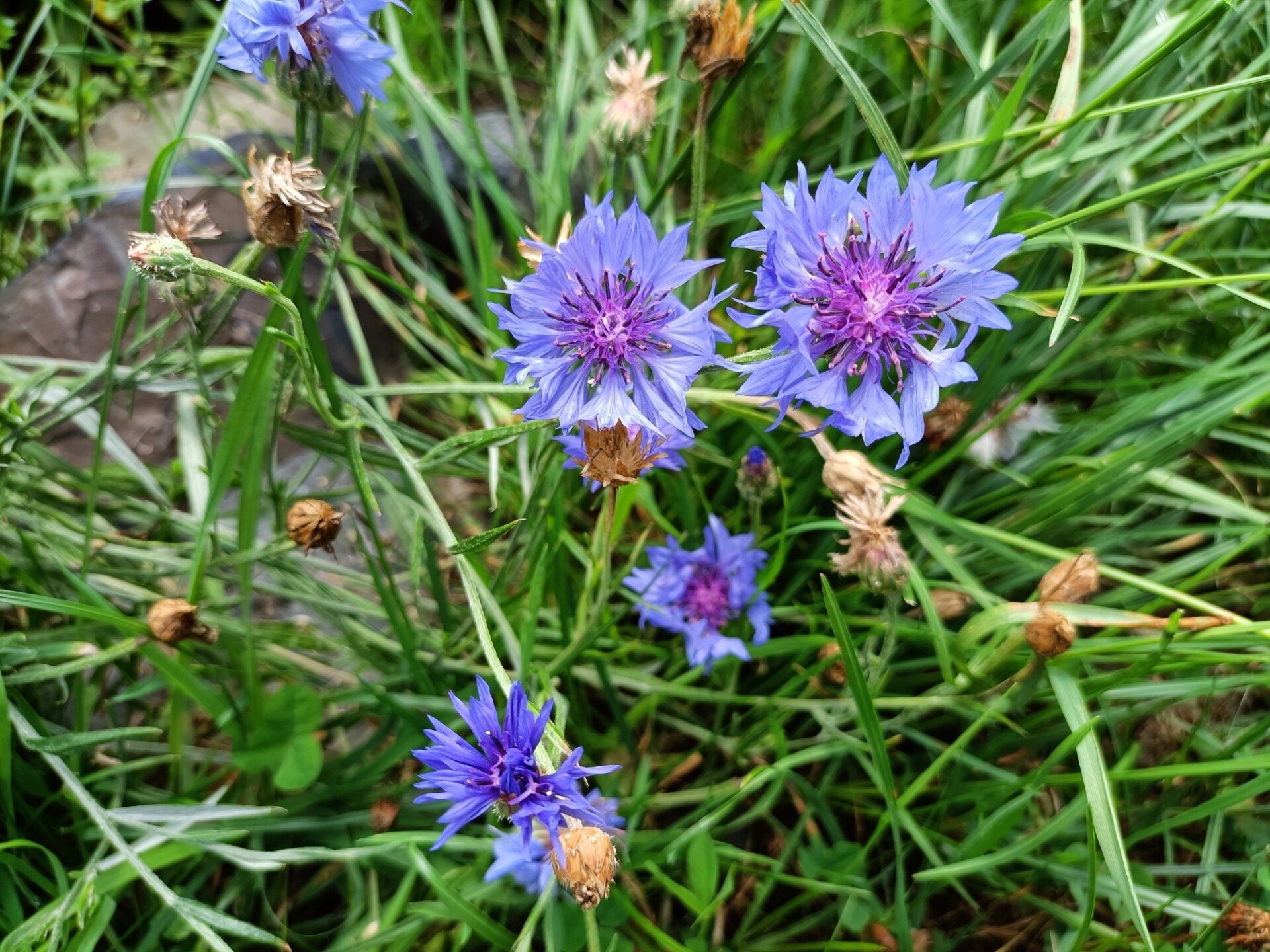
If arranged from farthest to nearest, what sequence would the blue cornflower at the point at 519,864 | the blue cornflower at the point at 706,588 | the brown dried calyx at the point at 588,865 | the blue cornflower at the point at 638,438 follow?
the blue cornflower at the point at 706,588
the blue cornflower at the point at 519,864
the blue cornflower at the point at 638,438
the brown dried calyx at the point at 588,865

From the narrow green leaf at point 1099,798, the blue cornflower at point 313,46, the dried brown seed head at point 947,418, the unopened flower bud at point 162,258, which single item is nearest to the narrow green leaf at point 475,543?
the unopened flower bud at point 162,258

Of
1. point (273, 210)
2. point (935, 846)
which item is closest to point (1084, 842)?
point (935, 846)

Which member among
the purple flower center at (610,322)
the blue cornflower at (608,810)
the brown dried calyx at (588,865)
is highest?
the purple flower center at (610,322)

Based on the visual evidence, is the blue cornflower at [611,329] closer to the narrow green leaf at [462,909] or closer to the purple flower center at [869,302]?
the purple flower center at [869,302]

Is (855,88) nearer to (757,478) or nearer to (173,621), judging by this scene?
(757,478)

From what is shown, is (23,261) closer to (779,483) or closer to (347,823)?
(347,823)

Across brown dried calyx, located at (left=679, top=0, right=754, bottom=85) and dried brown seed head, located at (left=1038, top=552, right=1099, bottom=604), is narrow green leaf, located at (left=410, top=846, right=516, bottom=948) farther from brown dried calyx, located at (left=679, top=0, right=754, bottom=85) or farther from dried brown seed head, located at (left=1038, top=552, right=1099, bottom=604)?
brown dried calyx, located at (left=679, top=0, right=754, bottom=85)
